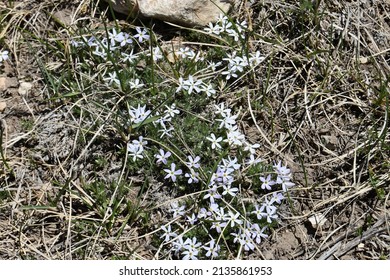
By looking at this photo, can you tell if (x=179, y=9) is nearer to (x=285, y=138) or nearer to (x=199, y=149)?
(x=199, y=149)

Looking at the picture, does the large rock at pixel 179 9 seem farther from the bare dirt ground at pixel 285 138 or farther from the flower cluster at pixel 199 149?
the bare dirt ground at pixel 285 138

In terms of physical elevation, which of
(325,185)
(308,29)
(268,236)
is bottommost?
(268,236)

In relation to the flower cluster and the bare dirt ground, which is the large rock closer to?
the flower cluster

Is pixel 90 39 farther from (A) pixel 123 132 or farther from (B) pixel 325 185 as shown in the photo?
(B) pixel 325 185

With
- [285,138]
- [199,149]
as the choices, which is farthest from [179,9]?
[285,138]

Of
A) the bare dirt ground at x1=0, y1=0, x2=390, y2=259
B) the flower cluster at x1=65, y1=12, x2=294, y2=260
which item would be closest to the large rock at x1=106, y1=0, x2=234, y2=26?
the flower cluster at x1=65, y1=12, x2=294, y2=260

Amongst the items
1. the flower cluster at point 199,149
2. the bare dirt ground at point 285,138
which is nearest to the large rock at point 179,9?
the flower cluster at point 199,149
